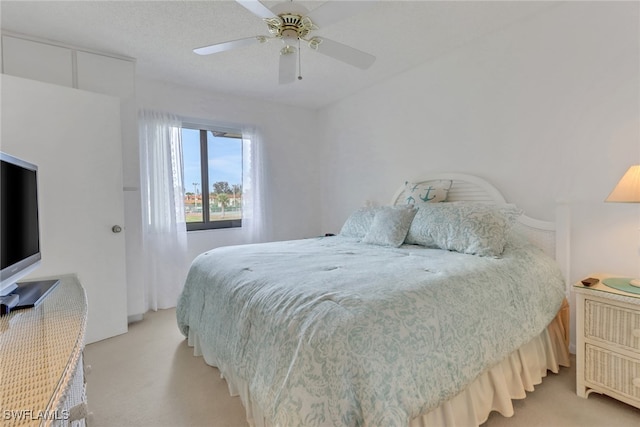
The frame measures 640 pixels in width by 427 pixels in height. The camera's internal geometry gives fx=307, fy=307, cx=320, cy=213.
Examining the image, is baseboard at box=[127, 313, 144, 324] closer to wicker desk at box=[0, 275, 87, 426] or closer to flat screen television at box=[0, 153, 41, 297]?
flat screen television at box=[0, 153, 41, 297]

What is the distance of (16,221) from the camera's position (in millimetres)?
1222

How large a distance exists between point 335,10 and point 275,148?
2645 millimetres

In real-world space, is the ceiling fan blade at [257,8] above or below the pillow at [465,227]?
above

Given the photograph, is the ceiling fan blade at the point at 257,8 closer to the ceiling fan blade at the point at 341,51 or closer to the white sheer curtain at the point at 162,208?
the ceiling fan blade at the point at 341,51

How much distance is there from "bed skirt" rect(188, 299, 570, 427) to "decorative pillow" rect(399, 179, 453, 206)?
3.91ft

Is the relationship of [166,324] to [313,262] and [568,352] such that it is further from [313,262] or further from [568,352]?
[568,352]

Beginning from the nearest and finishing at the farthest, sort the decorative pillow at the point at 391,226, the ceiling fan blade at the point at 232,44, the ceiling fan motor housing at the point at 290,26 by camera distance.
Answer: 1. the ceiling fan motor housing at the point at 290,26
2. the ceiling fan blade at the point at 232,44
3. the decorative pillow at the point at 391,226

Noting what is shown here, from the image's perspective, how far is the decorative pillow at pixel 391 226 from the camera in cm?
244

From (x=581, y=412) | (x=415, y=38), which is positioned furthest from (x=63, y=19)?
(x=581, y=412)

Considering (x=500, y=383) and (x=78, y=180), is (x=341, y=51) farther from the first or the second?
(x=78, y=180)

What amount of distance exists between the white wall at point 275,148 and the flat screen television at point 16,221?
2.14 m

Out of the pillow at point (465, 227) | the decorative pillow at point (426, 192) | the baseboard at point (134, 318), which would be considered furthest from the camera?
the baseboard at point (134, 318)

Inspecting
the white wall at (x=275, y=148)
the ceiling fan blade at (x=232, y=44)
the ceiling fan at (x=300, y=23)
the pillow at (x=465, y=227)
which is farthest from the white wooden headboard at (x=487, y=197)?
the ceiling fan blade at (x=232, y=44)

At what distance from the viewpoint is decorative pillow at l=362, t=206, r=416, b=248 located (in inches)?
96.1
